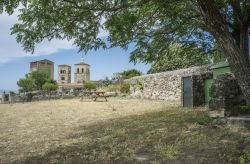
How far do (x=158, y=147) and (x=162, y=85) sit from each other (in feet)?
50.4


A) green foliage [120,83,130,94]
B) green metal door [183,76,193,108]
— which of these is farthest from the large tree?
green foliage [120,83,130,94]

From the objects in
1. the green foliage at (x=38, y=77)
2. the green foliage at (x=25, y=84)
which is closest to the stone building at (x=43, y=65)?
the green foliage at (x=38, y=77)

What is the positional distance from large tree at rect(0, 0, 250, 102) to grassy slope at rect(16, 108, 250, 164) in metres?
1.25

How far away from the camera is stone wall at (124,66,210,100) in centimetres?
1815

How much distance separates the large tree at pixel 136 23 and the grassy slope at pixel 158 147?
1247 mm

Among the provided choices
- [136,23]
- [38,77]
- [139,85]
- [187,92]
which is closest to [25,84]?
[38,77]

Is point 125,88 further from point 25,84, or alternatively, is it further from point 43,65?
point 43,65

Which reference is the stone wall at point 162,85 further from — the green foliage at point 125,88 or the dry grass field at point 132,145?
the dry grass field at point 132,145

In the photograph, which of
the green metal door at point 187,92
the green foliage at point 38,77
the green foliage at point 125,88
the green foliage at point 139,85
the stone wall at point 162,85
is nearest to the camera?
the green metal door at point 187,92

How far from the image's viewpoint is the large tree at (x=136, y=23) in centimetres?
570

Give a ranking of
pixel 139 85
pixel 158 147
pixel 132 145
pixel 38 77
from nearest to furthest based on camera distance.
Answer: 1. pixel 158 147
2. pixel 132 145
3. pixel 139 85
4. pixel 38 77

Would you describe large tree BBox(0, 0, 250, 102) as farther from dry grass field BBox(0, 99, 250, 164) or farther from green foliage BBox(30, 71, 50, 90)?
green foliage BBox(30, 71, 50, 90)

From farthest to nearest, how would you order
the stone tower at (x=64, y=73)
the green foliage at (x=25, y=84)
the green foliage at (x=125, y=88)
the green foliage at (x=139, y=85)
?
the stone tower at (x=64, y=73)
the green foliage at (x=25, y=84)
the green foliage at (x=125, y=88)
the green foliage at (x=139, y=85)

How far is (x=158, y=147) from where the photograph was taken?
5.55m
